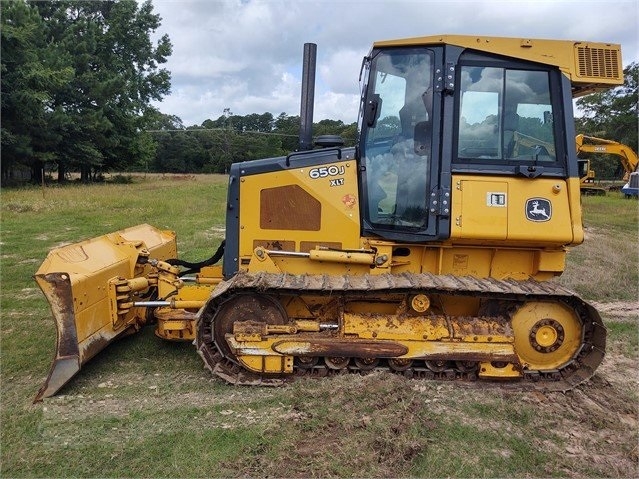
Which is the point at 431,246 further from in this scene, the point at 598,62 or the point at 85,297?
the point at 85,297

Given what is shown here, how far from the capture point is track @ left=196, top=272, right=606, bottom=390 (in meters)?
4.35

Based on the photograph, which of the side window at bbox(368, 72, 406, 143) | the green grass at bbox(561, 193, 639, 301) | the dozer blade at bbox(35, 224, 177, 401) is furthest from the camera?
the green grass at bbox(561, 193, 639, 301)

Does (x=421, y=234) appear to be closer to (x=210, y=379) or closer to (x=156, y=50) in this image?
(x=210, y=379)

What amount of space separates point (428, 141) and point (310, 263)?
1557 mm

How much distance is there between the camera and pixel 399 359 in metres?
4.51

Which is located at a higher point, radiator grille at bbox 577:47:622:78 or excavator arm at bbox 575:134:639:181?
excavator arm at bbox 575:134:639:181

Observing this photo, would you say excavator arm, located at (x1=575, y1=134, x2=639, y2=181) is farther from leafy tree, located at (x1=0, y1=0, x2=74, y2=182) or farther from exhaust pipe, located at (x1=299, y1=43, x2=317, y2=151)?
leafy tree, located at (x1=0, y1=0, x2=74, y2=182)

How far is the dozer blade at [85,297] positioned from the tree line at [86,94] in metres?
13.5

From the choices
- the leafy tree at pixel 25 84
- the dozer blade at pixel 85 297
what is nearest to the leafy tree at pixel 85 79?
the leafy tree at pixel 25 84

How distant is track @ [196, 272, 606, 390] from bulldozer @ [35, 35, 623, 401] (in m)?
0.02

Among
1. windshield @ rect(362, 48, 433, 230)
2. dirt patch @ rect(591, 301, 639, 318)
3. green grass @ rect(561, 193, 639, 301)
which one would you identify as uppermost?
windshield @ rect(362, 48, 433, 230)

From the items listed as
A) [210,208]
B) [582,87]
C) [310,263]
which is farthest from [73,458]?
[210,208]

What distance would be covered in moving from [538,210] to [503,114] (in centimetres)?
90

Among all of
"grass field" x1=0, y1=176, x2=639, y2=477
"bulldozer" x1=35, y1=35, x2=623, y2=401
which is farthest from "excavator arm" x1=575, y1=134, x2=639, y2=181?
"grass field" x1=0, y1=176, x2=639, y2=477
